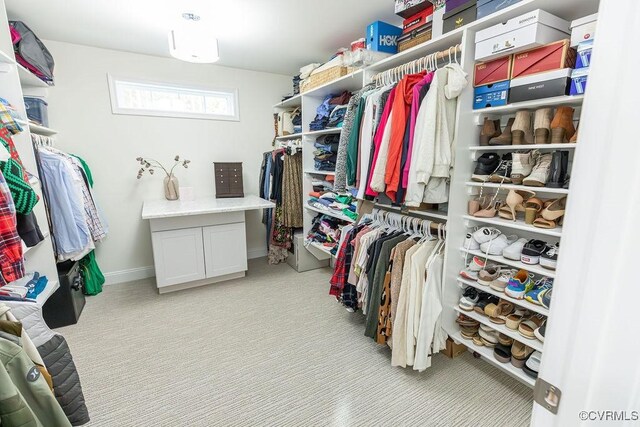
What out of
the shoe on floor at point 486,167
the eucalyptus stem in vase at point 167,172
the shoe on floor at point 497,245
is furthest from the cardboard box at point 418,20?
the eucalyptus stem in vase at point 167,172

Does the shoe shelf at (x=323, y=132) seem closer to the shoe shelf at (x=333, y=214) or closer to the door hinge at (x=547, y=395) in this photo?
the shoe shelf at (x=333, y=214)

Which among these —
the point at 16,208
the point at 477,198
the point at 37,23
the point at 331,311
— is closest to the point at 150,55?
the point at 37,23

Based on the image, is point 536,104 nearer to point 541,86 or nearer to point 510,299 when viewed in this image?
point 541,86

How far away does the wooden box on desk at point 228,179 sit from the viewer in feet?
10.7

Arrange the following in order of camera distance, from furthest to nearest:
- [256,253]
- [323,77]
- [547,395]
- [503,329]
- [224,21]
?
[256,253]
[323,77]
[224,21]
[503,329]
[547,395]

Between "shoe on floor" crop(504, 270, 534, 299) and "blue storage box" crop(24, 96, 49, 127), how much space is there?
3591 mm

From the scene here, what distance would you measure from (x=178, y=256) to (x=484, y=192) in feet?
8.59


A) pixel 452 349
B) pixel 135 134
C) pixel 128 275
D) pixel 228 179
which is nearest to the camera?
pixel 452 349

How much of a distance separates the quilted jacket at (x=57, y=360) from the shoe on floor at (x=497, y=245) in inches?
81.1

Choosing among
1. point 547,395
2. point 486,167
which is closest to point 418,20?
point 486,167

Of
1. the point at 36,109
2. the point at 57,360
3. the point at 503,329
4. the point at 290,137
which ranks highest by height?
the point at 36,109

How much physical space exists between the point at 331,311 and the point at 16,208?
210 cm

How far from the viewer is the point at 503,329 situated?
5.20 feet

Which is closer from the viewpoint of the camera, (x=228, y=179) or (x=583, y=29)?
(x=583, y=29)
